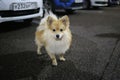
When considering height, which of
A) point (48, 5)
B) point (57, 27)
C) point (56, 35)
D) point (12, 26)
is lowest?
point (12, 26)

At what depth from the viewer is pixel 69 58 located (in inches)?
217

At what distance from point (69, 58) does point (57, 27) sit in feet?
3.33

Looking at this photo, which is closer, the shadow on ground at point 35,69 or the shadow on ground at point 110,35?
the shadow on ground at point 35,69

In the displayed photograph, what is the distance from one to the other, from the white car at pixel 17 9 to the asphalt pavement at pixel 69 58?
1.58ft

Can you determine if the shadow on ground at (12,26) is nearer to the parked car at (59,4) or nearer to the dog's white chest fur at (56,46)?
the parked car at (59,4)

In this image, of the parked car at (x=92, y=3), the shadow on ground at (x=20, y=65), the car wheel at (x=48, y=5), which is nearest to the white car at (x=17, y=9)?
the shadow on ground at (x=20, y=65)

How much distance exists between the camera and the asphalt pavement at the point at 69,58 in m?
4.55

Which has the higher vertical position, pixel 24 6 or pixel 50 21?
pixel 50 21

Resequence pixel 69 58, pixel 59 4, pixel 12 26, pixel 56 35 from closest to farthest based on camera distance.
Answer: pixel 56 35 → pixel 69 58 → pixel 12 26 → pixel 59 4

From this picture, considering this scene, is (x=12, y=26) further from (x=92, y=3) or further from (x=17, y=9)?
(x=92, y=3)

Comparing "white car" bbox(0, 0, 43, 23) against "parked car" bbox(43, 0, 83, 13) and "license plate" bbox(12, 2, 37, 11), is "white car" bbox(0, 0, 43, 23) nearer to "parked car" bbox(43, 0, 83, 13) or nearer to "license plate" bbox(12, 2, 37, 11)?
"license plate" bbox(12, 2, 37, 11)

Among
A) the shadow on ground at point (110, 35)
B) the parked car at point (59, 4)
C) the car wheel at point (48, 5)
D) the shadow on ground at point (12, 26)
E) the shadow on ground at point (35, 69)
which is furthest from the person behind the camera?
the parked car at point (59, 4)

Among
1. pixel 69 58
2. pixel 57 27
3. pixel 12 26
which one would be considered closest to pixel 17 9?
pixel 12 26

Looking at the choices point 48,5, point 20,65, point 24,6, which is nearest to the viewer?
point 20,65
